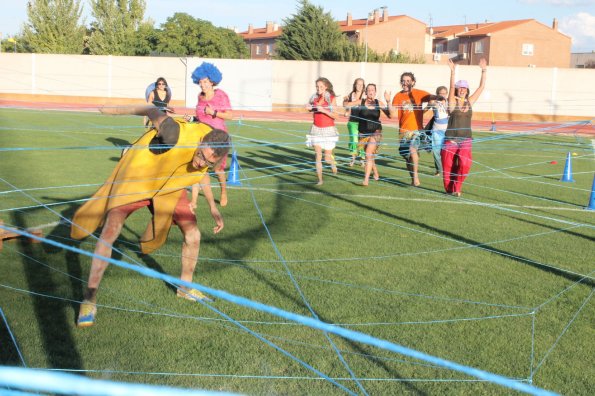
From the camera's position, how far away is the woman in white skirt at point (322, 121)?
11.7 m

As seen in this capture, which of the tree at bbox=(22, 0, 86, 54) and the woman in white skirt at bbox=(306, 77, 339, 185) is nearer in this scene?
the woman in white skirt at bbox=(306, 77, 339, 185)

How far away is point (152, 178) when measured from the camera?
513cm

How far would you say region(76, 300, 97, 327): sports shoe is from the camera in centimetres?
490

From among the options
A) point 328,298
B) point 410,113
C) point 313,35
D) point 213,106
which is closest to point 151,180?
point 328,298

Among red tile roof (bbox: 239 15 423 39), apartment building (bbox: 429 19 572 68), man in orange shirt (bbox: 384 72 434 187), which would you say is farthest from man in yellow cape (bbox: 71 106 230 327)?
apartment building (bbox: 429 19 572 68)

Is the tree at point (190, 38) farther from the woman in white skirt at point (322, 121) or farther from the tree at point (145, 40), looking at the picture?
the woman in white skirt at point (322, 121)

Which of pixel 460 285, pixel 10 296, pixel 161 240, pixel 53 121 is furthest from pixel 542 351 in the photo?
pixel 53 121

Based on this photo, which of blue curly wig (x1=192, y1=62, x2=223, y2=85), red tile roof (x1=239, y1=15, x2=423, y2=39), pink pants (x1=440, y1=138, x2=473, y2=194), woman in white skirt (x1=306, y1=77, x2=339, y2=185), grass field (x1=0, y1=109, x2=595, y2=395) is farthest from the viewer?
red tile roof (x1=239, y1=15, x2=423, y2=39)

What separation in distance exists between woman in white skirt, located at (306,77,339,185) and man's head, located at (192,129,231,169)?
21.2 feet

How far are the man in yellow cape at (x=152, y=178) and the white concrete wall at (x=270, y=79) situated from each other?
33.3 m

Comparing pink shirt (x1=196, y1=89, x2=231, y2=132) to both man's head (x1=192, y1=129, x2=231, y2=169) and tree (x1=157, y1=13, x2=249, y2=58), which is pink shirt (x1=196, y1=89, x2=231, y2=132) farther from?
tree (x1=157, y1=13, x2=249, y2=58)

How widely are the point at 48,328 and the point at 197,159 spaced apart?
149cm

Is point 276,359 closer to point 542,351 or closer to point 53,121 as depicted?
point 542,351

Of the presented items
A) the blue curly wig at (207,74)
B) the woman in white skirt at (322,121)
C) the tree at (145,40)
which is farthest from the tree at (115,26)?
the blue curly wig at (207,74)
